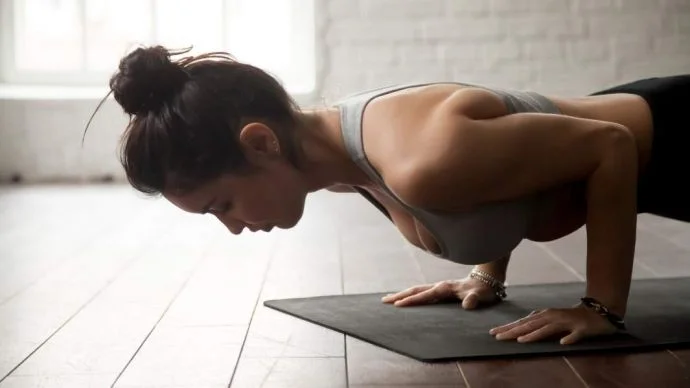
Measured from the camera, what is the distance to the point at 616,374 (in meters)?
1.13

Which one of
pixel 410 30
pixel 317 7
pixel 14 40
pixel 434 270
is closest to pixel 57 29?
pixel 14 40

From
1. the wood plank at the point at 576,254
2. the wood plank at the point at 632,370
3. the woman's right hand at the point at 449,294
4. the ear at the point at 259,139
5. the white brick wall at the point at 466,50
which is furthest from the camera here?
the white brick wall at the point at 466,50

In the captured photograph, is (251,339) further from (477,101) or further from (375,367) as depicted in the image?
(477,101)

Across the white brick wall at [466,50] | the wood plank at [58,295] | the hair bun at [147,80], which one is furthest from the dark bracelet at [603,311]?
the white brick wall at [466,50]

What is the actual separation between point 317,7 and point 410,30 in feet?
1.26

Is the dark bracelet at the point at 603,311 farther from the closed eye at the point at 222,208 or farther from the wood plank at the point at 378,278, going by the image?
the closed eye at the point at 222,208

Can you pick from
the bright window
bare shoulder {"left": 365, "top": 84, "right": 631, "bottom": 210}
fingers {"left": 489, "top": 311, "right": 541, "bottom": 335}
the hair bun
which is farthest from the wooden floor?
the bright window

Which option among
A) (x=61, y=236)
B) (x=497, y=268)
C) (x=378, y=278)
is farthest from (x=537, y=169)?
(x=61, y=236)

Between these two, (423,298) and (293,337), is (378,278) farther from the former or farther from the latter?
(293,337)

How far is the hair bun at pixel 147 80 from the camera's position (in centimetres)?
119

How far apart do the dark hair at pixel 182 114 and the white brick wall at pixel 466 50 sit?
2.55 m

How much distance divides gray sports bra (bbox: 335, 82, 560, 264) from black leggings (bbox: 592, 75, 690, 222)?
0.55 ft

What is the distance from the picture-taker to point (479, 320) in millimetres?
1394

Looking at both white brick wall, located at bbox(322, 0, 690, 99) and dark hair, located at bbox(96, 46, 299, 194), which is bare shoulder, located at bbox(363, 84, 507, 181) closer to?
dark hair, located at bbox(96, 46, 299, 194)
